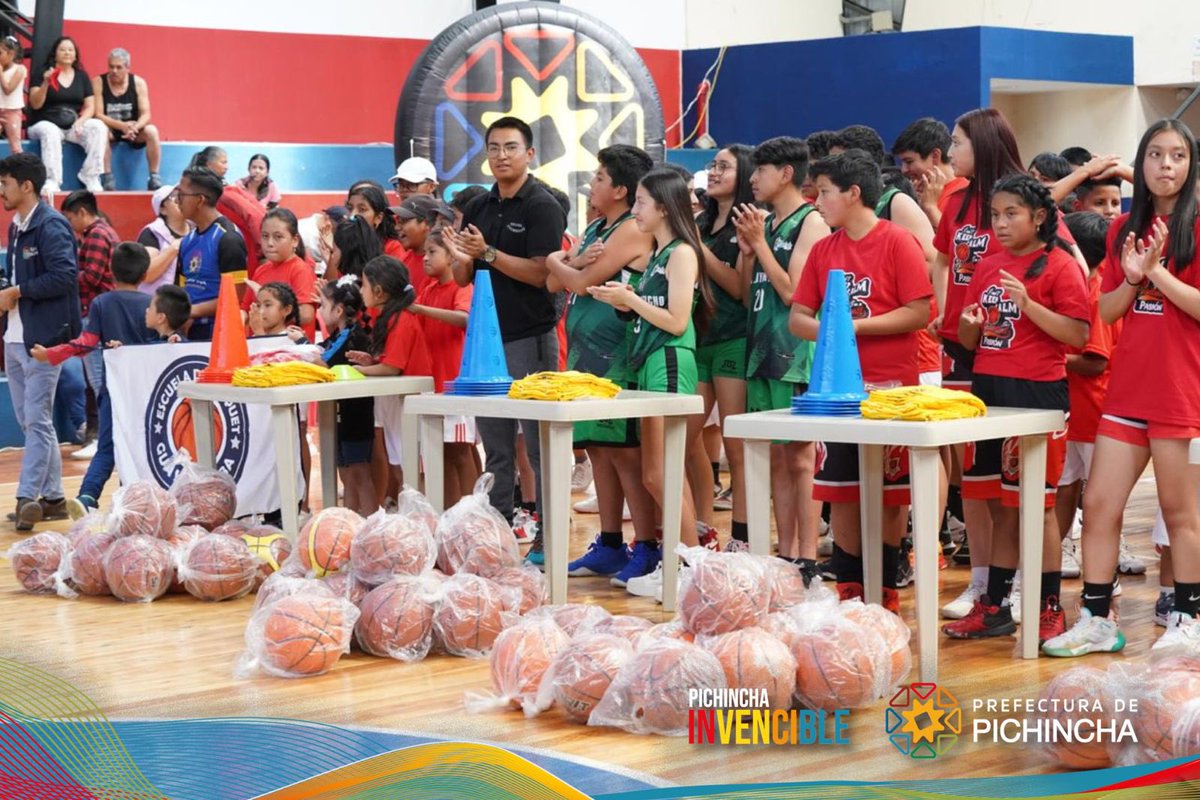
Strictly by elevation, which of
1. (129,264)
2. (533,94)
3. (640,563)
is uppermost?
(533,94)

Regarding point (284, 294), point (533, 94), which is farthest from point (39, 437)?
point (533, 94)

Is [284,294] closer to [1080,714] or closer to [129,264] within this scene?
[129,264]

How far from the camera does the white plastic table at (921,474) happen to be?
15.5 feet

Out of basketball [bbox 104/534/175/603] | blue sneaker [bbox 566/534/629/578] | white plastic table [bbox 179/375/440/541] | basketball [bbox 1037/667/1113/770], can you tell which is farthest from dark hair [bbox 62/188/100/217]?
basketball [bbox 1037/667/1113/770]

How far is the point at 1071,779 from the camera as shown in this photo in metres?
3.89

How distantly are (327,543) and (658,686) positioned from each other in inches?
67.4

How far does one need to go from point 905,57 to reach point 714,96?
2.78 meters

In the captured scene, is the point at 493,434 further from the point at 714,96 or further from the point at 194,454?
the point at 714,96

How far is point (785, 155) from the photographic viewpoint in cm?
609

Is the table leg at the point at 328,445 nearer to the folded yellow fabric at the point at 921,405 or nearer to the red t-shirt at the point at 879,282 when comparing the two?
the red t-shirt at the point at 879,282

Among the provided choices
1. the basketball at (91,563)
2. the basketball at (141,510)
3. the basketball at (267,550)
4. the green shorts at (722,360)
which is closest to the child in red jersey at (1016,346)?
the green shorts at (722,360)

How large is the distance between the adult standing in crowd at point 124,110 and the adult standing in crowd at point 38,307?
20.4 feet

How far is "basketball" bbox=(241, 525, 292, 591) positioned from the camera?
657cm

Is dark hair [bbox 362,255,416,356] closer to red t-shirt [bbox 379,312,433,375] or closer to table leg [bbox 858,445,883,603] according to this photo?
red t-shirt [bbox 379,312,433,375]
